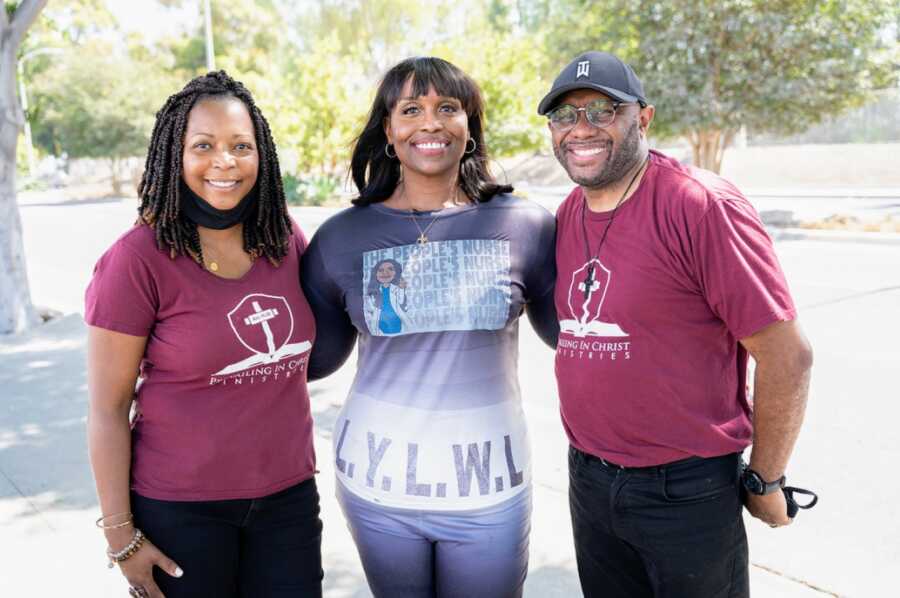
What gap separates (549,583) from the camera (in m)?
3.31

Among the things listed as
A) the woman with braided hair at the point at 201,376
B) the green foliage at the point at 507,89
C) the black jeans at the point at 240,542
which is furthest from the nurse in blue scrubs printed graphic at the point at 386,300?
the green foliage at the point at 507,89

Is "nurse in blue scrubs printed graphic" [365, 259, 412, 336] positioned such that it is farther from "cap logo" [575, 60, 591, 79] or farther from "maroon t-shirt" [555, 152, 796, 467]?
"cap logo" [575, 60, 591, 79]

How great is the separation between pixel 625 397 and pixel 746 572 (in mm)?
572

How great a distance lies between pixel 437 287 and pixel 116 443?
3.15 ft

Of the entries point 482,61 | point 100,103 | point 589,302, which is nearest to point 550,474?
point 589,302

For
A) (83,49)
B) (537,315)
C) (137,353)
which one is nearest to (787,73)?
(537,315)

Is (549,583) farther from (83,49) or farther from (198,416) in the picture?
(83,49)

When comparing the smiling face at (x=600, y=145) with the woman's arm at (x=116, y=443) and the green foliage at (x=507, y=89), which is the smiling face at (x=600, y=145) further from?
the green foliage at (x=507, y=89)

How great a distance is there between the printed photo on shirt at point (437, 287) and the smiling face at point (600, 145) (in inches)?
13.2

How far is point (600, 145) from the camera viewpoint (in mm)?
2156

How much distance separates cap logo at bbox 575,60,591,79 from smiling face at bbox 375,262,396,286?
2.43ft

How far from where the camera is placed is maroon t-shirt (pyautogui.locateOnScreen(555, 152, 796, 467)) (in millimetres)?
1895

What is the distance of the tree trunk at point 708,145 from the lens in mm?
15995

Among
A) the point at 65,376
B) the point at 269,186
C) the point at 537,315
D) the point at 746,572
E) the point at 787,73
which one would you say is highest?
the point at 787,73
